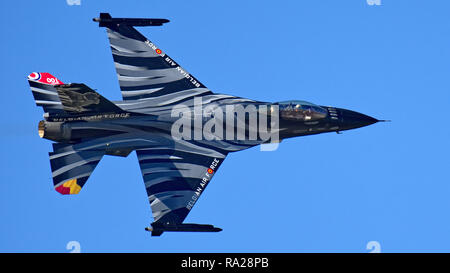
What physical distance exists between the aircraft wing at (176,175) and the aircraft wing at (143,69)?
1.98 m

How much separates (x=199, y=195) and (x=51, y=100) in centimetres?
594

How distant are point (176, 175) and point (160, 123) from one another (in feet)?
6.15

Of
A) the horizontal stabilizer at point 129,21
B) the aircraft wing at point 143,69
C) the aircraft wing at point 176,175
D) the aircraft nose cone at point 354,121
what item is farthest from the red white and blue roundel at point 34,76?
the aircraft nose cone at point 354,121

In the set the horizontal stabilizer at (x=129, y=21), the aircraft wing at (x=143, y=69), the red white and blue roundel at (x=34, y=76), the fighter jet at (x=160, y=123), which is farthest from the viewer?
the horizontal stabilizer at (x=129, y=21)

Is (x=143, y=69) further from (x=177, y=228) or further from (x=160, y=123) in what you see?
(x=177, y=228)

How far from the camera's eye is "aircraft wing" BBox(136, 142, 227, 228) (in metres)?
28.5

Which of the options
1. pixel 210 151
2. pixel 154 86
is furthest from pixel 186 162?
pixel 154 86

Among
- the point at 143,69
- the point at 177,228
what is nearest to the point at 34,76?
the point at 143,69

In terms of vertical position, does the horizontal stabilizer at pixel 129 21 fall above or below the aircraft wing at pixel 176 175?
above

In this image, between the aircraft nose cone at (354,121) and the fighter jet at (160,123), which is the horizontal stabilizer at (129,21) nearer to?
the fighter jet at (160,123)

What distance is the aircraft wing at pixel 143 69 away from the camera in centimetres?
2945

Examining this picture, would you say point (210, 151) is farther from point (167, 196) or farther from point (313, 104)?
point (313, 104)

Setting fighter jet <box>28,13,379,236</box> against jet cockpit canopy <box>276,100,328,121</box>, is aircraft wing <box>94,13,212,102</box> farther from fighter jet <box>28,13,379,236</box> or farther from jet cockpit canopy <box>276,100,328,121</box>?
jet cockpit canopy <box>276,100,328,121</box>

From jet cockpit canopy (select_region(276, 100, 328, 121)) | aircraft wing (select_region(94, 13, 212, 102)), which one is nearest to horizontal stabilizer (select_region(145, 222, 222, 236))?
aircraft wing (select_region(94, 13, 212, 102))
